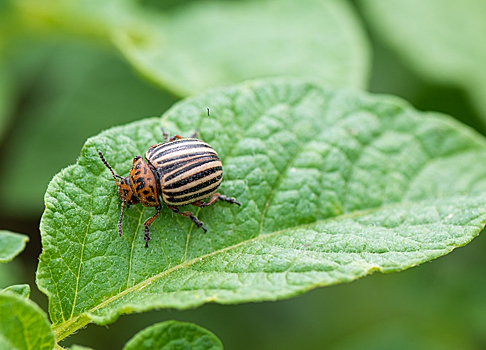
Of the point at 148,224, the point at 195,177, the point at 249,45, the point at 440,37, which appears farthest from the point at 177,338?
the point at 440,37

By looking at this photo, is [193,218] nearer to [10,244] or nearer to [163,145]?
[163,145]

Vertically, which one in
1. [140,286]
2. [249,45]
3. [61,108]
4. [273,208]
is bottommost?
[61,108]

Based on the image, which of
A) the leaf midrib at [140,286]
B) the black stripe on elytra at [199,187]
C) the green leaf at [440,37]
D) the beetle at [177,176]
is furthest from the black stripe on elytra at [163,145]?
the green leaf at [440,37]

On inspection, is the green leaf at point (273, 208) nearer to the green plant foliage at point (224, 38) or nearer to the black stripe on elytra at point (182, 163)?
the black stripe on elytra at point (182, 163)

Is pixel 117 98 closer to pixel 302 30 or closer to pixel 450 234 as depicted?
pixel 302 30

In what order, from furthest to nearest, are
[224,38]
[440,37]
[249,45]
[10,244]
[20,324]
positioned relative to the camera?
1. [440,37]
2. [224,38]
3. [249,45]
4. [10,244]
5. [20,324]

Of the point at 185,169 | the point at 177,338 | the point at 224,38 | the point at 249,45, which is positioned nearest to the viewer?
the point at 177,338

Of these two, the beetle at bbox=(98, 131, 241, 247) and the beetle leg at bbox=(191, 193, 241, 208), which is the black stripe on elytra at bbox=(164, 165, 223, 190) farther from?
the beetle leg at bbox=(191, 193, 241, 208)

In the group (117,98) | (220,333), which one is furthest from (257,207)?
(117,98)
